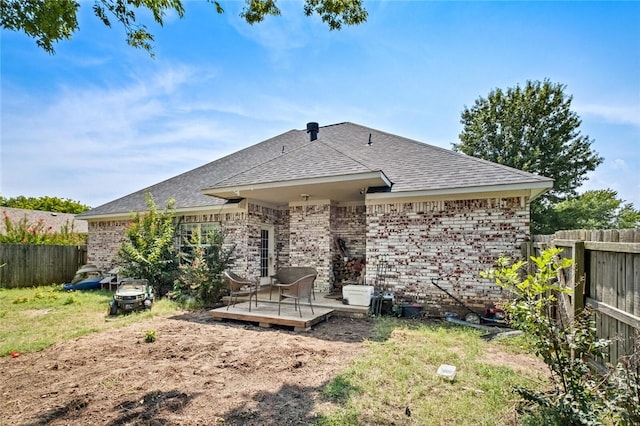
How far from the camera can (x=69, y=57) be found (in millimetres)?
6137

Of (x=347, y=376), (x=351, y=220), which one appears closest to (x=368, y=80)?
(x=351, y=220)

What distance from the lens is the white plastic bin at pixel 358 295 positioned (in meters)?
7.64

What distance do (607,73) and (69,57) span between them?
1171 cm

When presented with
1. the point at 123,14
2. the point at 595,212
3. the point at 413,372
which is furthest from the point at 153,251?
the point at 595,212

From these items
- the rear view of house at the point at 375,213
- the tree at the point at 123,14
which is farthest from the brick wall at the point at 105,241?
the tree at the point at 123,14

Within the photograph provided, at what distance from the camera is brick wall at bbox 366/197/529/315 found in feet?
23.4

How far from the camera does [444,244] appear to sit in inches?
298

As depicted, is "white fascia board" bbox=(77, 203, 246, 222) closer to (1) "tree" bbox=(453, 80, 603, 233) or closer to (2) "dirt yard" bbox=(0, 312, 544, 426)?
(2) "dirt yard" bbox=(0, 312, 544, 426)

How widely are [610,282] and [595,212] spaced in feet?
76.4

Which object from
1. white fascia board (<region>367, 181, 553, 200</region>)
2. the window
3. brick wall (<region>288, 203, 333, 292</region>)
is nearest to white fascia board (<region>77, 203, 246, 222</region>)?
the window

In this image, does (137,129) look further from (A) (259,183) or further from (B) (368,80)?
(B) (368,80)

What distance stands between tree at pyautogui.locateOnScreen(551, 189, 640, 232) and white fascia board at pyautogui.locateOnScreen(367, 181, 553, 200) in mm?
16025

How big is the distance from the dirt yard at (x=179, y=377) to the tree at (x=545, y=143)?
62.3 feet

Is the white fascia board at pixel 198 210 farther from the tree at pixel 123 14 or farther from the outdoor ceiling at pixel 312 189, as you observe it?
the tree at pixel 123 14
